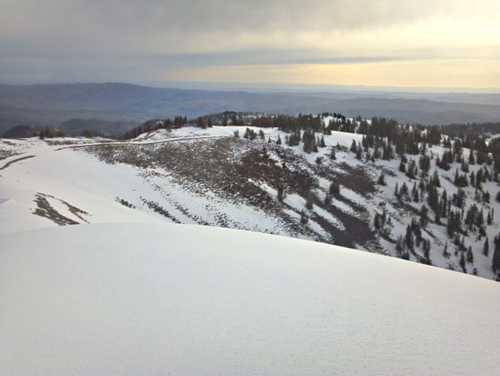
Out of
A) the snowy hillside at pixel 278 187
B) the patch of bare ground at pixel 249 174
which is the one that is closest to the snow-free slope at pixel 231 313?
the snowy hillside at pixel 278 187

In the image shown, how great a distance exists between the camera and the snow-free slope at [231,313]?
4516 millimetres

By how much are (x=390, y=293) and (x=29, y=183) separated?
2173 centimetres

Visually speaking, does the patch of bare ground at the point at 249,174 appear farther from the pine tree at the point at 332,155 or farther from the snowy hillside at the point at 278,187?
the pine tree at the point at 332,155

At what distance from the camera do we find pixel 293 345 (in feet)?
16.0

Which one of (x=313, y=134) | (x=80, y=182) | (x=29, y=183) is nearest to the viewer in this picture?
(x=29, y=183)

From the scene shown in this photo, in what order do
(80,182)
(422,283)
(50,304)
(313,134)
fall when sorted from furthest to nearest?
(313,134) < (80,182) < (422,283) < (50,304)

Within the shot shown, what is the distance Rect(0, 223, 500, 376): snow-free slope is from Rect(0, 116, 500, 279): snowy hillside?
39.6ft

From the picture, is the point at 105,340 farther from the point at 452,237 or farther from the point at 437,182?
the point at 437,182

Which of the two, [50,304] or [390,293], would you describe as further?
[390,293]

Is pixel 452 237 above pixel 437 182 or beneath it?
beneath

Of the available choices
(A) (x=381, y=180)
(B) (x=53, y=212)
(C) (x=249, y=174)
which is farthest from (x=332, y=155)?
(B) (x=53, y=212)

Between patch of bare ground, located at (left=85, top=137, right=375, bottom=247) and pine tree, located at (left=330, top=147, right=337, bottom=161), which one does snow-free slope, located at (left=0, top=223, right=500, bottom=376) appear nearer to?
patch of bare ground, located at (left=85, top=137, right=375, bottom=247)

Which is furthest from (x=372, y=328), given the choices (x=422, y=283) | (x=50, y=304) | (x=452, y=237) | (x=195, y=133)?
(x=195, y=133)

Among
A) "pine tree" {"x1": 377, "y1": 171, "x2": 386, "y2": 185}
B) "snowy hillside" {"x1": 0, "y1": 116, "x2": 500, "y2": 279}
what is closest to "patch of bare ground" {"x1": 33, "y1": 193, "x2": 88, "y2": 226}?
"snowy hillside" {"x1": 0, "y1": 116, "x2": 500, "y2": 279}
